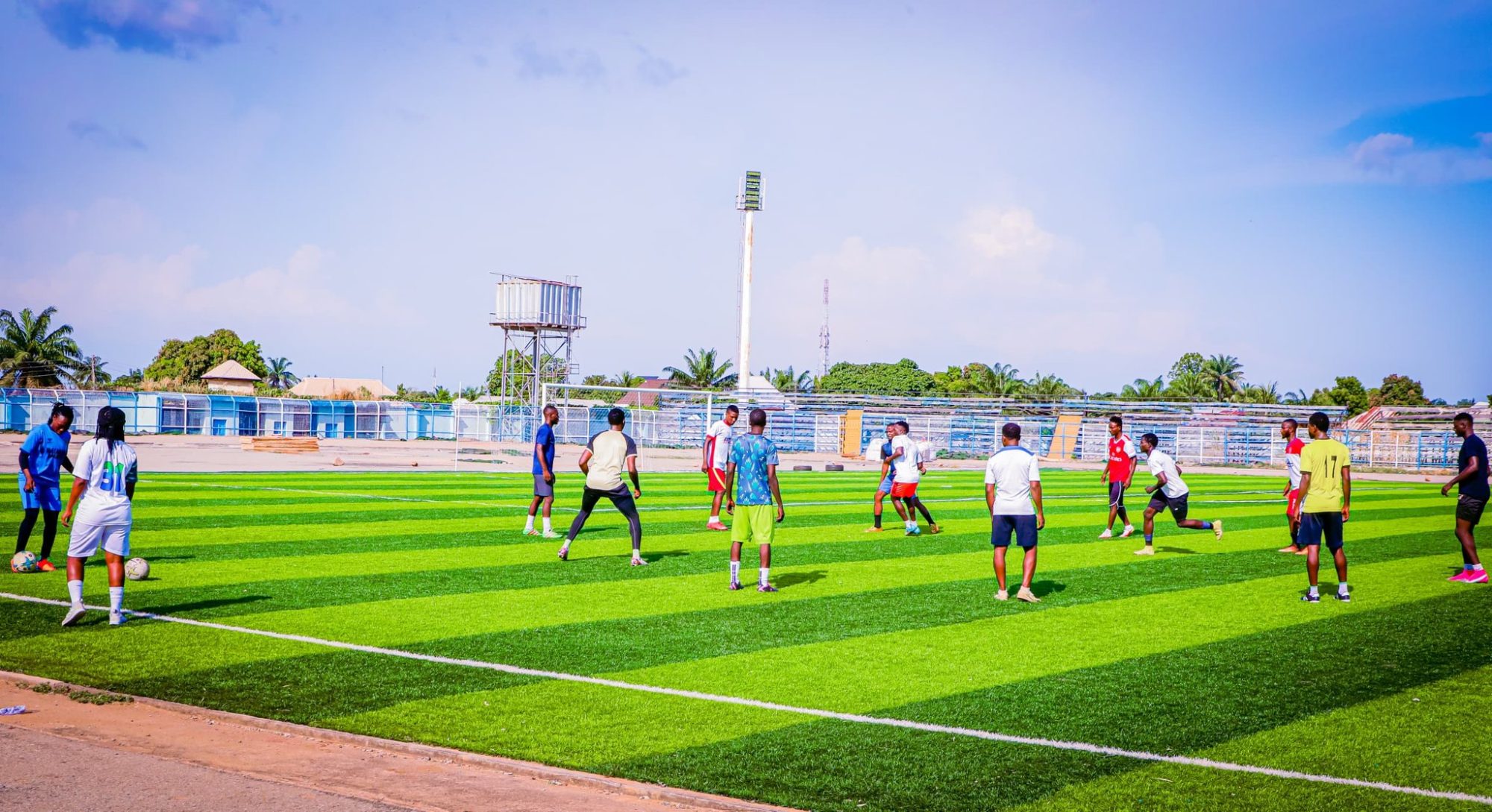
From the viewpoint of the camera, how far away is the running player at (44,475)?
13.4 m

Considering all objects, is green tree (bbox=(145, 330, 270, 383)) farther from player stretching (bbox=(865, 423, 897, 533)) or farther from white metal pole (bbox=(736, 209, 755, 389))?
player stretching (bbox=(865, 423, 897, 533))

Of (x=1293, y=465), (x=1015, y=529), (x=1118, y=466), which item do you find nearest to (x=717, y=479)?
(x=1118, y=466)

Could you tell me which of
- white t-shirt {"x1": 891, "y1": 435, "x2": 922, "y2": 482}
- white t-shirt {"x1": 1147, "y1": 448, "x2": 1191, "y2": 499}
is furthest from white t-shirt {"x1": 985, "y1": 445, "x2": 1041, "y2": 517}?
white t-shirt {"x1": 891, "y1": 435, "x2": 922, "y2": 482}

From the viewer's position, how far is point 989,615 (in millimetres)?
12148

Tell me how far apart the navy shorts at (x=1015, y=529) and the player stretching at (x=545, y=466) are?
6533mm

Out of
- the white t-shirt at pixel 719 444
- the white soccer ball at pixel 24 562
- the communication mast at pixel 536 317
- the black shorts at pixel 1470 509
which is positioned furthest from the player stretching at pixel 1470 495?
the communication mast at pixel 536 317

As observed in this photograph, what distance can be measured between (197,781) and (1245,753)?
6.28 meters

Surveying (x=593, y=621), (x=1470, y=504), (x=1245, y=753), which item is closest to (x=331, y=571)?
(x=593, y=621)

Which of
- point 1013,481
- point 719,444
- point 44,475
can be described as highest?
point 719,444

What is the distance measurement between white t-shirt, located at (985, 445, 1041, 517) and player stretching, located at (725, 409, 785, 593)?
243cm

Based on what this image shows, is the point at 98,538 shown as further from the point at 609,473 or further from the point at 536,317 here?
the point at 536,317

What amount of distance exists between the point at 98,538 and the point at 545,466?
734 centimetres

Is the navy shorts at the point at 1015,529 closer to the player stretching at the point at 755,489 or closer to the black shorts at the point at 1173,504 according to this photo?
the player stretching at the point at 755,489

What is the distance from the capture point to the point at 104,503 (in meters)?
10.1
